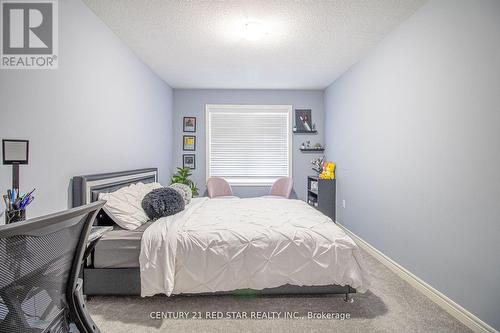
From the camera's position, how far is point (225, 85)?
4.76 metres

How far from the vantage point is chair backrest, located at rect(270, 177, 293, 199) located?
4.59 m

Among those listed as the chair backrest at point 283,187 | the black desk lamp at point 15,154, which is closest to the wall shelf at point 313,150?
the chair backrest at point 283,187

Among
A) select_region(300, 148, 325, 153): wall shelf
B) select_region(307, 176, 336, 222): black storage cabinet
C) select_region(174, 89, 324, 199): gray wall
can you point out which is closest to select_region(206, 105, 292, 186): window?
select_region(174, 89, 324, 199): gray wall

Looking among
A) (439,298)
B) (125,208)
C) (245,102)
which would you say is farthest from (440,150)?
(245,102)

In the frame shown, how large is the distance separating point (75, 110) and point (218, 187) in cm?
286

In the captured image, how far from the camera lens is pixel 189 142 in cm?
505

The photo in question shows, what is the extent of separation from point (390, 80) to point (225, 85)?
290 centimetres

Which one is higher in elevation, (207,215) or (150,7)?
(150,7)

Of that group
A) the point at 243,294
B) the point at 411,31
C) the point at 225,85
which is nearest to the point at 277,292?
the point at 243,294

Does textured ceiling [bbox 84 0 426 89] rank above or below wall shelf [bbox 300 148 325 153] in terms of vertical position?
above

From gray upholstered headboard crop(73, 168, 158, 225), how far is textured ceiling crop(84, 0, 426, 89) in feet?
5.27

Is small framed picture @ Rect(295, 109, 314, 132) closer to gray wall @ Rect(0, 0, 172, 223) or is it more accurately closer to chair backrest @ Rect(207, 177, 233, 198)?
chair backrest @ Rect(207, 177, 233, 198)

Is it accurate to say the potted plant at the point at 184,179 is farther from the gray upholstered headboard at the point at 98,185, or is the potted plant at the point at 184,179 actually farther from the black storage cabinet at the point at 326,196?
the black storage cabinet at the point at 326,196

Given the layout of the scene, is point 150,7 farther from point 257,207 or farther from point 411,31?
point 411,31
